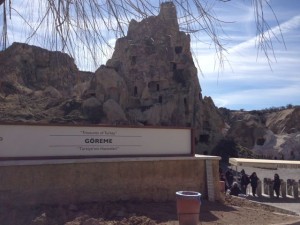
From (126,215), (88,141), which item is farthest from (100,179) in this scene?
(126,215)

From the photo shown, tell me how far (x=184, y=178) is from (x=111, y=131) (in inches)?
117

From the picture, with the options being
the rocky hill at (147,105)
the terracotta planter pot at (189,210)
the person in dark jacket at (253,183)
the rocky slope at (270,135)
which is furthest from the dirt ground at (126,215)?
the rocky slope at (270,135)

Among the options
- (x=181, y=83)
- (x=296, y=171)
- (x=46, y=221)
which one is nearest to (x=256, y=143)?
(x=181, y=83)

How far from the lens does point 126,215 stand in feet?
36.3

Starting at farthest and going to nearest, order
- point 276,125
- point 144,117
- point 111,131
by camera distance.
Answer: point 276,125 < point 144,117 < point 111,131

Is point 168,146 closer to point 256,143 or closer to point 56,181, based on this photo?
point 56,181

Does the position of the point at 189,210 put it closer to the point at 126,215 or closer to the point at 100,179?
the point at 126,215

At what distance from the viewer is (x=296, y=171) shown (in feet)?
145

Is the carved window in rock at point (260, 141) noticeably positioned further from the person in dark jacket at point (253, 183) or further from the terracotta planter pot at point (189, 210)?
the terracotta planter pot at point (189, 210)

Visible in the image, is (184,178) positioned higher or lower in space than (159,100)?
lower

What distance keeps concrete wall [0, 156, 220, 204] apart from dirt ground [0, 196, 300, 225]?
393 millimetres

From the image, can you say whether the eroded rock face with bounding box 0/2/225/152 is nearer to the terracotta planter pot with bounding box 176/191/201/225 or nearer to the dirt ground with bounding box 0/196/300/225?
the dirt ground with bounding box 0/196/300/225

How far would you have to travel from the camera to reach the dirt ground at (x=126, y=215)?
9.99 metres

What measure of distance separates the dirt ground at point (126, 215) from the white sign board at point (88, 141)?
1571mm
